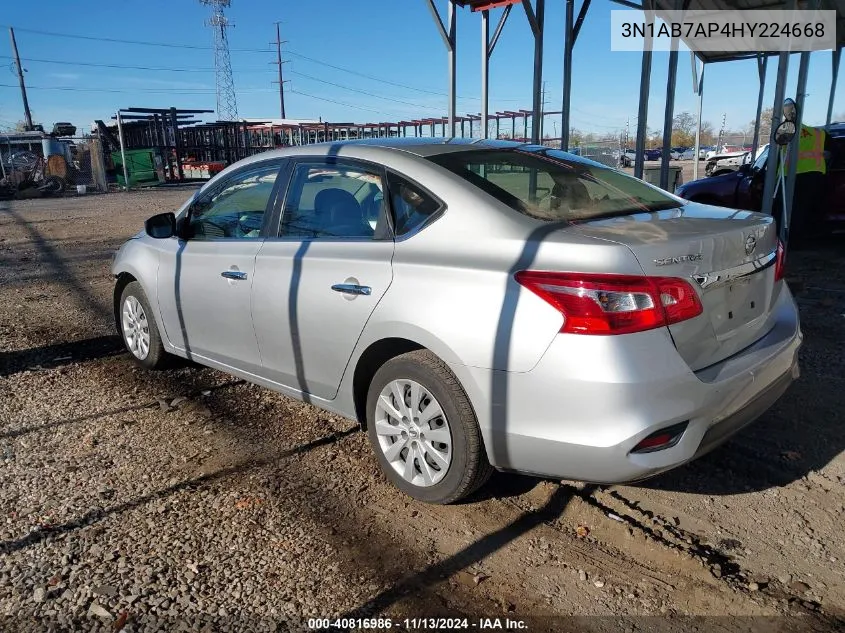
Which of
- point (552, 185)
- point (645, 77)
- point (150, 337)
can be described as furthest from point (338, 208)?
point (645, 77)

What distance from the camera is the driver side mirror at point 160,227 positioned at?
176 inches

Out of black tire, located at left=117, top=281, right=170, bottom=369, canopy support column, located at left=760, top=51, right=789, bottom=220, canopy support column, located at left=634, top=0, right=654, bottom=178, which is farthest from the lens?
canopy support column, located at left=634, top=0, right=654, bottom=178

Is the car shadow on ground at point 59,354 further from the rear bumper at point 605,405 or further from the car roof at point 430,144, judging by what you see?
the rear bumper at point 605,405

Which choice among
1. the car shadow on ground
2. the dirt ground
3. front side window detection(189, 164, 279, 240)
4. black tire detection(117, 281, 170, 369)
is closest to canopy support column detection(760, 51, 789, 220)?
the dirt ground

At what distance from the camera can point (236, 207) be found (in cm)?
424

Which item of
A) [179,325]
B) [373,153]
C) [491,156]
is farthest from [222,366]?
[491,156]

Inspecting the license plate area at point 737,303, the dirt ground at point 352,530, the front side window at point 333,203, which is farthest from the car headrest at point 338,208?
the license plate area at point 737,303

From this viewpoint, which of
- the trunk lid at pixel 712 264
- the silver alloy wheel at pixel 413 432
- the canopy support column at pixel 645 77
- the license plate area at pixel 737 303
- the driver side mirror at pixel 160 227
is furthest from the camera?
the canopy support column at pixel 645 77

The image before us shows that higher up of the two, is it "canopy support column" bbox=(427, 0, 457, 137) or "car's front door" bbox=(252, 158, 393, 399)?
"canopy support column" bbox=(427, 0, 457, 137)

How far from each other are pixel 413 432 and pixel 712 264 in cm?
149

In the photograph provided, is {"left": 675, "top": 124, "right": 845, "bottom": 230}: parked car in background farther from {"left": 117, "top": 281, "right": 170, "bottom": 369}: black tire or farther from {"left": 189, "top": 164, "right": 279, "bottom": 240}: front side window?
{"left": 117, "top": 281, "right": 170, "bottom": 369}: black tire

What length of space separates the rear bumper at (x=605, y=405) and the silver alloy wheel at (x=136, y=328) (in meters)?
3.20

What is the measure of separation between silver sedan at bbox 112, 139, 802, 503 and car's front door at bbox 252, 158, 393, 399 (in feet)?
0.04

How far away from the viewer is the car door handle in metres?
3.09
